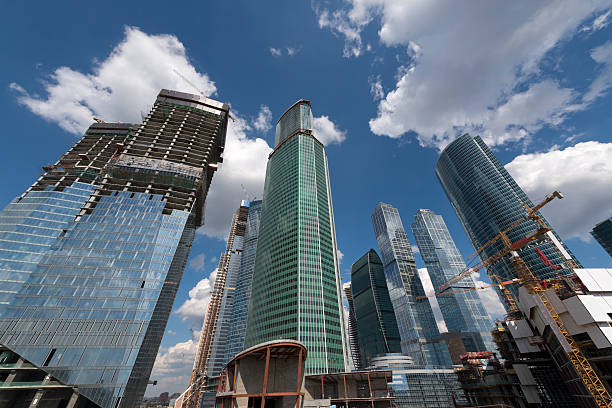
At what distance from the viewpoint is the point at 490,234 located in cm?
16050

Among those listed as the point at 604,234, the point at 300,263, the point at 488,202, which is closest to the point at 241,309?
the point at 300,263

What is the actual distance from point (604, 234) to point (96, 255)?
938 ft

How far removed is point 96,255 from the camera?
2544 inches

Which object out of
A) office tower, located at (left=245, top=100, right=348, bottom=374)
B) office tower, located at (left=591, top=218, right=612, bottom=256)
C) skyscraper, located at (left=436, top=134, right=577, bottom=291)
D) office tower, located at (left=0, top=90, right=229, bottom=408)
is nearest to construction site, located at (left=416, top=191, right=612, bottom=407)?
office tower, located at (left=245, top=100, right=348, bottom=374)

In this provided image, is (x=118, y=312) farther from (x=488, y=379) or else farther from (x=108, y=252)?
(x=488, y=379)

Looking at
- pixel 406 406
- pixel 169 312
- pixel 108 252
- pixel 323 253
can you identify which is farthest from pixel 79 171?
pixel 406 406

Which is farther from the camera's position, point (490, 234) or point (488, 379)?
point (490, 234)

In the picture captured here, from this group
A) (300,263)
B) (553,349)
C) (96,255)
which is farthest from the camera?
(300,263)

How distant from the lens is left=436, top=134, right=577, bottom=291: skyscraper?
140 meters

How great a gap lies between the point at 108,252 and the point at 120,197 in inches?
881

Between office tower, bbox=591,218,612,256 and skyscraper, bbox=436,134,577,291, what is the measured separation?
201 feet

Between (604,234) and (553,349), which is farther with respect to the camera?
(604,234)

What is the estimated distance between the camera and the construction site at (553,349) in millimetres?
38844

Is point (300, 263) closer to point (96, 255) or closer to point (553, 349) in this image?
point (96, 255)
